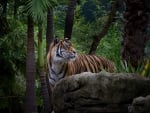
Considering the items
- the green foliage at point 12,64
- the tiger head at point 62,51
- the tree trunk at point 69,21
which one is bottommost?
the green foliage at point 12,64

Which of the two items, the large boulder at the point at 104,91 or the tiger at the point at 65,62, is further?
the tiger at the point at 65,62

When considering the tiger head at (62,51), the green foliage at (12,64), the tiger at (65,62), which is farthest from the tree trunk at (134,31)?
the green foliage at (12,64)

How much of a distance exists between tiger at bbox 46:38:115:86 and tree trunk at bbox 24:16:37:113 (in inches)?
56.1

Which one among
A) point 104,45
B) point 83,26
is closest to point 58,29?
point 83,26

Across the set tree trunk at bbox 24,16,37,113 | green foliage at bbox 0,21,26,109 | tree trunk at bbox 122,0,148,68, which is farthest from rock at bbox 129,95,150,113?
green foliage at bbox 0,21,26,109

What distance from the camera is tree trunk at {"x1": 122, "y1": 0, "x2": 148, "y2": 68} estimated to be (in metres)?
10.6

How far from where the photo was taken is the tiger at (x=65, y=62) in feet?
34.4

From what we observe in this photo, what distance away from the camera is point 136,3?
10.5 m

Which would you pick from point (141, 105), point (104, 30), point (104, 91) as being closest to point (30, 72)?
point (104, 30)

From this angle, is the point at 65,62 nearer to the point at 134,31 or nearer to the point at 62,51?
the point at 62,51

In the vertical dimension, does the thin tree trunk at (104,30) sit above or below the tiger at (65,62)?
above

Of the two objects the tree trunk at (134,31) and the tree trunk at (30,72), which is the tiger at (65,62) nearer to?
the tree trunk at (134,31)

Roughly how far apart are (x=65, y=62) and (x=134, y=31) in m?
1.57

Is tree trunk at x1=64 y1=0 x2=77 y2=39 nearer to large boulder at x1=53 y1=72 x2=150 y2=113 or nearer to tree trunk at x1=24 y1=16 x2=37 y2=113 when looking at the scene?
tree trunk at x1=24 y1=16 x2=37 y2=113
